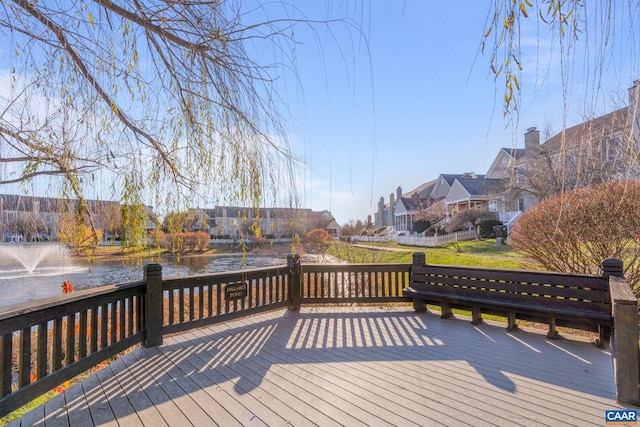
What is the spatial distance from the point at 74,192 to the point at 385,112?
7.56 ft

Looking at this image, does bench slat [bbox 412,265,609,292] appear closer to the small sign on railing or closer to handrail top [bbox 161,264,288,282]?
handrail top [bbox 161,264,288,282]

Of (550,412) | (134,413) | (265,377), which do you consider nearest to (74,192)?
(134,413)

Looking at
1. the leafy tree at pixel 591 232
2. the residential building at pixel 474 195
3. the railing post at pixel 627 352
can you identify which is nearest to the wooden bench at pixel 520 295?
the railing post at pixel 627 352

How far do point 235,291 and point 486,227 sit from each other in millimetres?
15769

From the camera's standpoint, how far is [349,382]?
2799 millimetres

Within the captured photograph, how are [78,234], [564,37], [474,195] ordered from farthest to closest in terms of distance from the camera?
[474,195]
[78,234]
[564,37]

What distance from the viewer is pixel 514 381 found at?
9.07 ft

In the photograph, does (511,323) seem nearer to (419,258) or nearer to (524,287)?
(524,287)

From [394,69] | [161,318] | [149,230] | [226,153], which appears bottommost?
[161,318]

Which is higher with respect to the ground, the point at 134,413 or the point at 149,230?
the point at 149,230

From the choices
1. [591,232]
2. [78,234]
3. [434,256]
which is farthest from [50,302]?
[434,256]

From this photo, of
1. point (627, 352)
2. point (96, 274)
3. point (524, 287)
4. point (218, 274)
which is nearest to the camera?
point (627, 352)

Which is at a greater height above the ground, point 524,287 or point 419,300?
point 524,287

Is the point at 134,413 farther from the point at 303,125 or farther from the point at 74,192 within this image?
the point at 303,125
